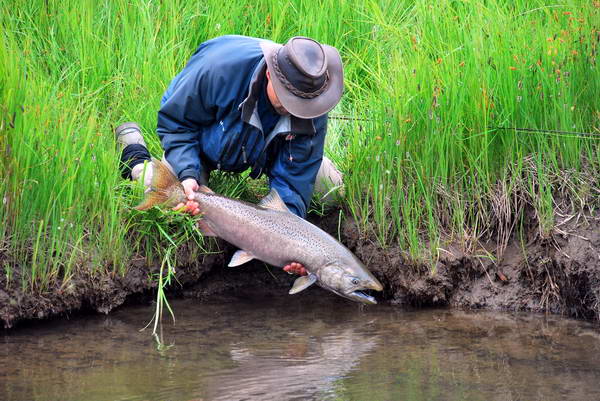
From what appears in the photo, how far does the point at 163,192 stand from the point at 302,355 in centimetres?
123

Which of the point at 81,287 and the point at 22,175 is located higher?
the point at 22,175

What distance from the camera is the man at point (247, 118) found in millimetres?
4664

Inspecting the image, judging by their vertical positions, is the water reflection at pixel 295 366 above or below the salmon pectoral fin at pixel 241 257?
below

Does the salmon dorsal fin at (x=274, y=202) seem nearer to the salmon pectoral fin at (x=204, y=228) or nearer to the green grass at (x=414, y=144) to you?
the salmon pectoral fin at (x=204, y=228)

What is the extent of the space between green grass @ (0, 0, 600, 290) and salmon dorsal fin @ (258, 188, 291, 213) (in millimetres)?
492

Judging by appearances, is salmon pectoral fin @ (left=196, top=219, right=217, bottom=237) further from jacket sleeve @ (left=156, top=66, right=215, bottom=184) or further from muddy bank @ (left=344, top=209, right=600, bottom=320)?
muddy bank @ (left=344, top=209, right=600, bottom=320)

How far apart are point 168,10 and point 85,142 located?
213 cm

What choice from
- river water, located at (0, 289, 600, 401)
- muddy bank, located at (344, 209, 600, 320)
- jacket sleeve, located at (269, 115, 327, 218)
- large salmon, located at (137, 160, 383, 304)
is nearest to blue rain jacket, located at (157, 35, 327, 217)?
jacket sleeve, located at (269, 115, 327, 218)

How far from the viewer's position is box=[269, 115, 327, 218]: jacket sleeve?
502 centimetres

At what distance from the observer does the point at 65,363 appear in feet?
13.9

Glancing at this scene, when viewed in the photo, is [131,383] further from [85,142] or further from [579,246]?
[579,246]

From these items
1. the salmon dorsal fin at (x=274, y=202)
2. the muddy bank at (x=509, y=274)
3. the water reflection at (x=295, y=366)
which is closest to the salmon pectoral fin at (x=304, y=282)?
the water reflection at (x=295, y=366)

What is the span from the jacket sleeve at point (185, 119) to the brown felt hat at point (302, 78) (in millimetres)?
474

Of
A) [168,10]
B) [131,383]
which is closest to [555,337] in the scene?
[131,383]
